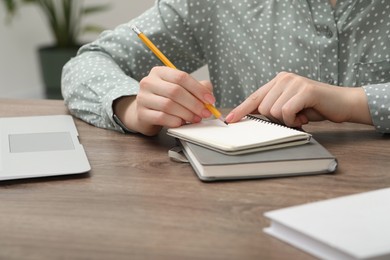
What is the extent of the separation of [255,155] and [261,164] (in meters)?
0.02

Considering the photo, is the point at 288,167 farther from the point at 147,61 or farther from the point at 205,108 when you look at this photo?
the point at 147,61

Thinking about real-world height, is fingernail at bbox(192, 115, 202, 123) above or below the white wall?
above

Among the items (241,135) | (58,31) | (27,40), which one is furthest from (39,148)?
(27,40)

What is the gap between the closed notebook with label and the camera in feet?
1.90

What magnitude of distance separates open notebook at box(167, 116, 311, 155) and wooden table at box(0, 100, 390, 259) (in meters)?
0.04

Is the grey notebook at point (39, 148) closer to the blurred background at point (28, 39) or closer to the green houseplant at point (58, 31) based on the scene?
the green houseplant at point (58, 31)

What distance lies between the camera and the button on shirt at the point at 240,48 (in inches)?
49.5

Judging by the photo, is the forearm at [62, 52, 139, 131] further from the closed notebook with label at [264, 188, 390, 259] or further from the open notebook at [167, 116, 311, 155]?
the closed notebook with label at [264, 188, 390, 259]

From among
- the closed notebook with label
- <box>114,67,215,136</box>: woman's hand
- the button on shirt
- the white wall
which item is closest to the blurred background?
the white wall

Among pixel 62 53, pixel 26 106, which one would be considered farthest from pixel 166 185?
pixel 62 53

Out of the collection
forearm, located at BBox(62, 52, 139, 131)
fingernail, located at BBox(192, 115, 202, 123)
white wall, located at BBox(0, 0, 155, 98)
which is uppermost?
fingernail, located at BBox(192, 115, 202, 123)

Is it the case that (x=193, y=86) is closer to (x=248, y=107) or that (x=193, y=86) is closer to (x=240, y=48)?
Result: (x=248, y=107)

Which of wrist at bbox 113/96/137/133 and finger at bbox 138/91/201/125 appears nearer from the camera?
finger at bbox 138/91/201/125

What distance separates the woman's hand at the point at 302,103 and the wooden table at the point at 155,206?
0.06 metres
